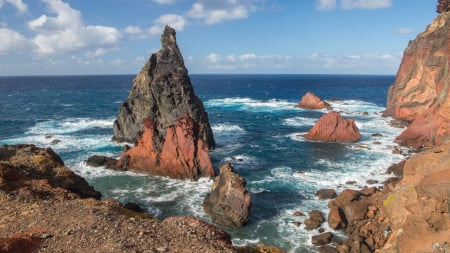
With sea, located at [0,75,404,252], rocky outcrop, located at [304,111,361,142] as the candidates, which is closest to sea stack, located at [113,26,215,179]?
sea, located at [0,75,404,252]

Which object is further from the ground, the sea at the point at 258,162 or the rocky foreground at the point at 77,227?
the rocky foreground at the point at 77,227

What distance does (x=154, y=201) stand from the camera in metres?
38.3

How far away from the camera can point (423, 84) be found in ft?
236

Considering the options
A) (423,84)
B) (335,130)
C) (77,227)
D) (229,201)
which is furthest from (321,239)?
(423,84)

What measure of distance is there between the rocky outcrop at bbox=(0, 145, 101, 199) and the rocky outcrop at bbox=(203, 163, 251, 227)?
448 inches

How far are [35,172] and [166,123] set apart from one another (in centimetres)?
3328

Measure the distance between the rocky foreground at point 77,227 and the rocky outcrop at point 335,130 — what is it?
4750 cm

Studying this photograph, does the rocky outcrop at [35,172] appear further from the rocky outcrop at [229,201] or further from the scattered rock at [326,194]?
the scattered rock at [326,194]

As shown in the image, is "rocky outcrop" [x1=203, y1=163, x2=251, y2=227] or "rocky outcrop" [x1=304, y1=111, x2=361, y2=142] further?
"rocky outcrop" [x1=304, y1=111, x2=361, y2=142]

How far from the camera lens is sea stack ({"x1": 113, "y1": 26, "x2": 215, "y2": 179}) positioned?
149 ft

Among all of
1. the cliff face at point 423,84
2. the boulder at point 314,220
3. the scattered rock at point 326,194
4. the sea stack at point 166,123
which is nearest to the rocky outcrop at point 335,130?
the cliff face at point 423,84

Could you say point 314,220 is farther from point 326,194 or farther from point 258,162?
point 258,162

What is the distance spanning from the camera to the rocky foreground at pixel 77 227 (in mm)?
15789

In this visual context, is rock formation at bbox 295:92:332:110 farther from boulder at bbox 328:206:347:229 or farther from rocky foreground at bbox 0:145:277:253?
rocky foreground at bbox 0:145:277:253
